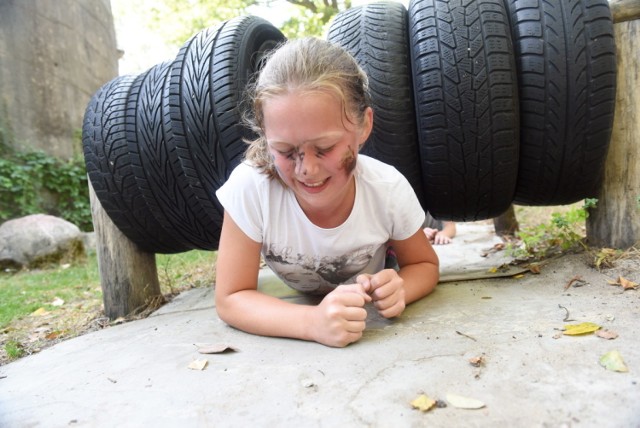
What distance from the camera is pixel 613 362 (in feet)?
4.75

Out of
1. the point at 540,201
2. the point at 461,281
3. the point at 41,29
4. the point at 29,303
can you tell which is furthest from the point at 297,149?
the point at 41,29

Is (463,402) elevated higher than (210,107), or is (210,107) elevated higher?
(210,107)

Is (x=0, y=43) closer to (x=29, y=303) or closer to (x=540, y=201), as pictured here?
(x=29, y=303)

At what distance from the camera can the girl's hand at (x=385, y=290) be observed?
192 cm

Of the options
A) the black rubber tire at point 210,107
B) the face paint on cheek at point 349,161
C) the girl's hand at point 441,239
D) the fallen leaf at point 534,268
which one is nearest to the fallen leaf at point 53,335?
the black rubber tire at point 210,107

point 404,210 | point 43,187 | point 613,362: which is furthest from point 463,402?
point 43,187

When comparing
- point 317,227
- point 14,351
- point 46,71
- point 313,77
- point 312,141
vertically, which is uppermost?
point 46,71

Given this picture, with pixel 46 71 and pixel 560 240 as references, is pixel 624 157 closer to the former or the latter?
pixel 560 240

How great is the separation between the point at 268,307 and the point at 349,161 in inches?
25.4

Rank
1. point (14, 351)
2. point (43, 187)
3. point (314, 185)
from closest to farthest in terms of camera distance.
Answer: point (314, 185) → point (14, 351) → point (43, 187)

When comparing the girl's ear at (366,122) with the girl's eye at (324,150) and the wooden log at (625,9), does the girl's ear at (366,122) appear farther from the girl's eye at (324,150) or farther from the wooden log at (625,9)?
the wooden log at (625,9)

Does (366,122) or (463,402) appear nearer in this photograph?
(463,402)

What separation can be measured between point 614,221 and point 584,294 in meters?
0.73

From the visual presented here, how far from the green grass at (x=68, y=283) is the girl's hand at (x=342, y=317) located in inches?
80.3
